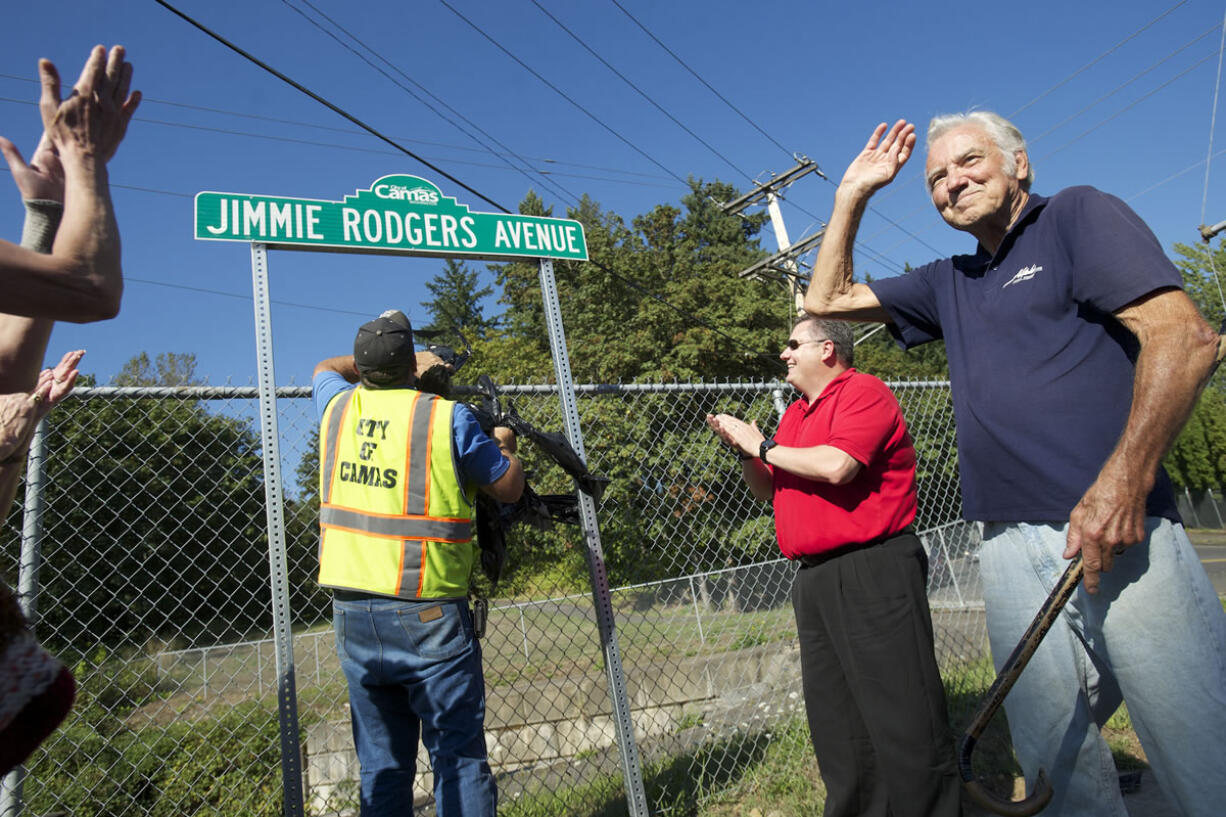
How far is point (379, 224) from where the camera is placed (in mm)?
3016

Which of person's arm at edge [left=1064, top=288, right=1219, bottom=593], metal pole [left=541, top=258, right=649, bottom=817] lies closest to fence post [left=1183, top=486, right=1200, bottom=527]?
metal pole [left=541, top=258, right=649, bottom=817]

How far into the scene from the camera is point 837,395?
9.30ft

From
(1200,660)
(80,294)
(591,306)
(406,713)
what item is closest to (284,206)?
(80,294)

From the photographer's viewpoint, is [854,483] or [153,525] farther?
[153,525]

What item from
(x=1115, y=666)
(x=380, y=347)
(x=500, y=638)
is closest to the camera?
(x=1115, y=666)

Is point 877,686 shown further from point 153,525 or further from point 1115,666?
point 153,525

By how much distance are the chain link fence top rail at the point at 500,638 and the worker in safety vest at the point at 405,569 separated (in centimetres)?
63

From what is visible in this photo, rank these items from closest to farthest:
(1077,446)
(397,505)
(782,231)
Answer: (1077,446) < (397,505) < (782,231)

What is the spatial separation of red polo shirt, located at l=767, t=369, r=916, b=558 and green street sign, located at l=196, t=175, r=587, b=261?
5.00 ft

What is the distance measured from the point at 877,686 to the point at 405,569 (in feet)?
5.31

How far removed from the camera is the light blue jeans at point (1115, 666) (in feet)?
5.36

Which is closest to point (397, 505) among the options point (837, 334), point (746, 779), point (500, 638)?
point (837, 334)

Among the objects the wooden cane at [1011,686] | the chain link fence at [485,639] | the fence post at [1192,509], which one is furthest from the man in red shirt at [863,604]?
the fence post at [1192,509]

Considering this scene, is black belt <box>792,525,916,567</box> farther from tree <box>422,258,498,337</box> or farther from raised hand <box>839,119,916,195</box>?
tree <box>422,258,498,337</box>
